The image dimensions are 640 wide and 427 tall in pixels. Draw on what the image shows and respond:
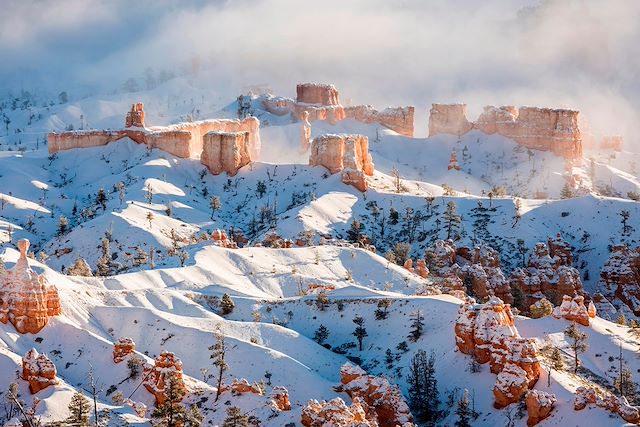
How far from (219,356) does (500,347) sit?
22704 millimetres

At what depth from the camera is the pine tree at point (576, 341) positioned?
9564cm

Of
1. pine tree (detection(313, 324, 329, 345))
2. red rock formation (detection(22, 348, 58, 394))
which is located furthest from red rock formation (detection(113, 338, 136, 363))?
pine tree (detection(313, 324, 329, 345))

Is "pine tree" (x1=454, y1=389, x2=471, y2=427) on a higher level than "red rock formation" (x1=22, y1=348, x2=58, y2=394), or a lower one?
lower

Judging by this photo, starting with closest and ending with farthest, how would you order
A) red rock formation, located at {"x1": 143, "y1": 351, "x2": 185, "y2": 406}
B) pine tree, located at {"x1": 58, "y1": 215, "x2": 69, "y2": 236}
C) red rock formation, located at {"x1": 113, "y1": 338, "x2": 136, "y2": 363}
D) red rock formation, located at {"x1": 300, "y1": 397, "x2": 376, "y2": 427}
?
red rock formation, located at {"x1": 300, "y1": 397, "x2": 376, "y2": 427}, red rock formation, located at {"x1": 143, "y1": 351, "x2": 185, "y2": 406}, red rock formation, located at {"x1": 113, "y1": 338, "x2": 136, "y2": 363}, pine tree, located at {"x1": 58, "y1": 215, "x2": 69, "y2": 236}

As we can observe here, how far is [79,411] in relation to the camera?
72875 millimetres

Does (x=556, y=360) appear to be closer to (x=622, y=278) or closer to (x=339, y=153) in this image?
(x=622, y=278)

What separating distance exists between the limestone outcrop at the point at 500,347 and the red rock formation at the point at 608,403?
485 centimetres

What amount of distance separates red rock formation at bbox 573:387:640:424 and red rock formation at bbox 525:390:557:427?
1925 mm

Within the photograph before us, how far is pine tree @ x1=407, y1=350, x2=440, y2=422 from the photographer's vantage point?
290ft

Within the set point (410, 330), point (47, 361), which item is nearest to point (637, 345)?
point (410, 330)

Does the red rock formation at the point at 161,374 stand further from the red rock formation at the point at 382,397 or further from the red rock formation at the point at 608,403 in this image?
the red rock formation at the point at 608,403

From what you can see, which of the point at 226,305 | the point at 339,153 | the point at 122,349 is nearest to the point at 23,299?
the point at 122,349

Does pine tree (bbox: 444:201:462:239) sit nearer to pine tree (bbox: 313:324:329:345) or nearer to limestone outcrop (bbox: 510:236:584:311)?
limestone outcrop (bbox: 510:236:584:311)

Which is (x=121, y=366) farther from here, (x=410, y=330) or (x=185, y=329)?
(x=410, y=330)
